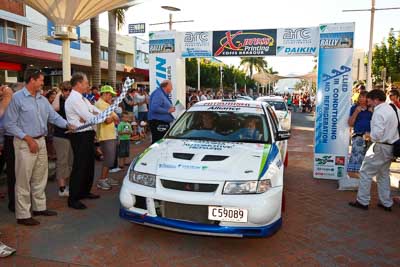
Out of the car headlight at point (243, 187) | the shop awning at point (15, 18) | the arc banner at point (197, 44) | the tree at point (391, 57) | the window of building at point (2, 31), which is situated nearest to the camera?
the car headlight at point (243, 187)

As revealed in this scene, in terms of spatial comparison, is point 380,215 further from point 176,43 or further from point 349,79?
point 176,43

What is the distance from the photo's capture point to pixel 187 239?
4086mm

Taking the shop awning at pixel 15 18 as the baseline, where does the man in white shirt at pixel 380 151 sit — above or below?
below

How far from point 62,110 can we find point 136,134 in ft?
22.8

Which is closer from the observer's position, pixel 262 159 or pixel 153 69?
pixel 262 159

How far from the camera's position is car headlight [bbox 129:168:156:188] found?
372 cm

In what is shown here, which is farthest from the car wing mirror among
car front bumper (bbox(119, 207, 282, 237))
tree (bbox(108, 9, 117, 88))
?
tree (bbox(108, 9, 117, 88))

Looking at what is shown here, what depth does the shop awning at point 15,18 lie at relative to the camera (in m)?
19.6

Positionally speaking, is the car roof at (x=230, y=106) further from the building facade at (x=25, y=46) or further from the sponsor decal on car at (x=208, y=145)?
the building facade at (x=25, y=46)

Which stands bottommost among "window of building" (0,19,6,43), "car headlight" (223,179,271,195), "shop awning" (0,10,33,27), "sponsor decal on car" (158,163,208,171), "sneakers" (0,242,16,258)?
"sneakers" (0,242,16,258)

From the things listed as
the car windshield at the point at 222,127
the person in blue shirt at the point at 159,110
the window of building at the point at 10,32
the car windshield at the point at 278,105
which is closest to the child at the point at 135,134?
the person in blue shirt at the point at 159,110

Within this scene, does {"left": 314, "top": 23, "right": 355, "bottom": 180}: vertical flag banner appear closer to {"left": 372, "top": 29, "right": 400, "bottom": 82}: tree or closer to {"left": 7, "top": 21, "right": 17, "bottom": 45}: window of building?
{"left": 7, "top": 21, "right": 17, "bottom": 45}: window of building

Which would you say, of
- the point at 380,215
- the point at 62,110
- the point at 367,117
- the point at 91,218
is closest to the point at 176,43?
the point at 62,110

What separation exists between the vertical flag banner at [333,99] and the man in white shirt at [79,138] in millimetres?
4408
